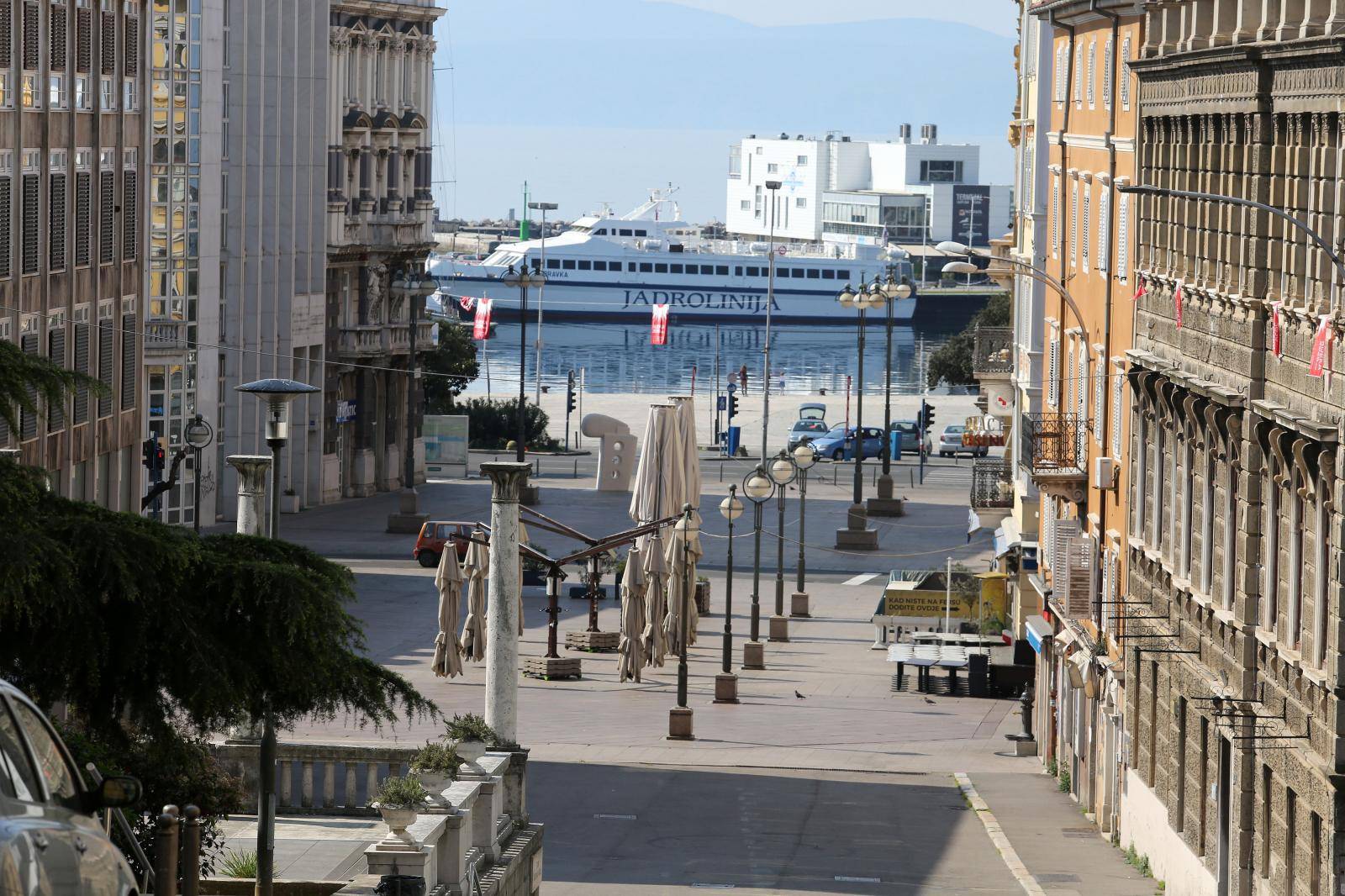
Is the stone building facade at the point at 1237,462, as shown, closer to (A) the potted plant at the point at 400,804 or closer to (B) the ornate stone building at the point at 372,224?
(A) the potted plant at the point at 400,804

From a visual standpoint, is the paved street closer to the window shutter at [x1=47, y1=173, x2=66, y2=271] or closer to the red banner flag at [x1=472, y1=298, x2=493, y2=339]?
the window shutter at [x1=47, y1=173, x2=66, y2=271]

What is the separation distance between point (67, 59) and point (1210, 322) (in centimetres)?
1872

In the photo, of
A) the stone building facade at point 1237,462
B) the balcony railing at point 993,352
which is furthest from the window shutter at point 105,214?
the balcony railing at point 993,352

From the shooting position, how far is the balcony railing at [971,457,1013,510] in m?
48.4

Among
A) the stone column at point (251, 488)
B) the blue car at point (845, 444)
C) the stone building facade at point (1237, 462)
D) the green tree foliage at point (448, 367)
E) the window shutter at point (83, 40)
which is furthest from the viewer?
the green tree foliage at point (448, 367)

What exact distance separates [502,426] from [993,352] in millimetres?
46241

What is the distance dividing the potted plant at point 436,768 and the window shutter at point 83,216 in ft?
57.4

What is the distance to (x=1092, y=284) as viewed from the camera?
36969 mm

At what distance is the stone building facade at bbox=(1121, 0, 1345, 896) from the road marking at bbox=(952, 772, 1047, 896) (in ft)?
5.15

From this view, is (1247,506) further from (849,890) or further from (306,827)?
(306,827)

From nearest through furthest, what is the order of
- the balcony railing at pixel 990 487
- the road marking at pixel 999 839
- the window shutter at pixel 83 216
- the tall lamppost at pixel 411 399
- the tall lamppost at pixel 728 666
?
the road marking at pixel 999 839 → the window shutter at pixel 83 216 → the tall lamppost at pixel 728 666 → the balcony railing at pixel 990 487 → the tall lamppost at pixel 411 399

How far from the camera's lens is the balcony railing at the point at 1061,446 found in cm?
3675

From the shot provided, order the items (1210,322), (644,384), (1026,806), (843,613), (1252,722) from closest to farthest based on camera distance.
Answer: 1. (1252,722)
2. (1210,322)
3. (1026,806)
4. (843,613)
5. (644,384)

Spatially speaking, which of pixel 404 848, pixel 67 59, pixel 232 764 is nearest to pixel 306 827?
pixel 232 764
